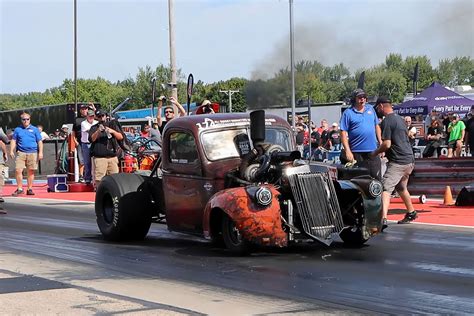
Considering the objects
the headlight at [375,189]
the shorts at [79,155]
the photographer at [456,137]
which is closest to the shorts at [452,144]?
the photographer at [456,137]

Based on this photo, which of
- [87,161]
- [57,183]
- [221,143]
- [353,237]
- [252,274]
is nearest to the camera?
[252,274]

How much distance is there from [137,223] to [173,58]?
14355 millimetres

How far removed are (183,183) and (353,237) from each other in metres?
2.11

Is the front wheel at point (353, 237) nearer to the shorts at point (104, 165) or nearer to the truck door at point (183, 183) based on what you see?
the truck door at point (183, 183)

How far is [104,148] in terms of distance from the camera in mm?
15172

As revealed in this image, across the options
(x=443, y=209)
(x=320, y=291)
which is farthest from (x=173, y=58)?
(x=320, y=291)

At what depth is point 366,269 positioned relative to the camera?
781cm

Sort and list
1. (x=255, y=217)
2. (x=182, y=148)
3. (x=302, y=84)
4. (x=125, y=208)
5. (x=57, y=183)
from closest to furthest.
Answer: (x=255, y=217) → (x=182, y=148) → (x=125, y=208) → (x=57, y=183) → (x=302, y=84)

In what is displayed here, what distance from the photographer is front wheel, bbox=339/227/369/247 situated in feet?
29.8

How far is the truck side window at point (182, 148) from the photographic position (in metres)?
9.48

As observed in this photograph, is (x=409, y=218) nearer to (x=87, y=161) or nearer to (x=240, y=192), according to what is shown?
(x=240, y=192)

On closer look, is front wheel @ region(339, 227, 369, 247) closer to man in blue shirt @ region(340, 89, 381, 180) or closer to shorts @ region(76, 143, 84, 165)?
man in blue shirt @ region(340, 89, 381, 180)

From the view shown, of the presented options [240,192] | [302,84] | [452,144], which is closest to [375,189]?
[240,192]

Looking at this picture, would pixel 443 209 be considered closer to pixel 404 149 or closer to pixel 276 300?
pixel 404 149
